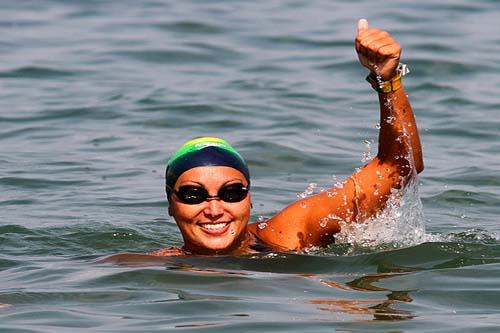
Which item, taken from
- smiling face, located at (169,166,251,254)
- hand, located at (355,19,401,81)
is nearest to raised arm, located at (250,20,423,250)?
hand, located at (355,19,401,81)

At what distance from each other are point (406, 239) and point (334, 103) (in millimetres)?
6273

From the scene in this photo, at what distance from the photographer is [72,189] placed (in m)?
11.1

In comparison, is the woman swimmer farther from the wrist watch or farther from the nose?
the wrist watch

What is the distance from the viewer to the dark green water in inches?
267

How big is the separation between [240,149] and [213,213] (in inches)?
191

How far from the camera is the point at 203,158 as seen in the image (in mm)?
7613

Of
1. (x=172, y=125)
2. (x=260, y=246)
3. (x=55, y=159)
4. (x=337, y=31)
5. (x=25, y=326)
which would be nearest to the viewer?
(x=25, y=326)

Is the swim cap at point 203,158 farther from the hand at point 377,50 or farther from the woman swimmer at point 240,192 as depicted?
the hand at point 377,50

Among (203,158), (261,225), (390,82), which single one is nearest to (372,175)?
(390,82)

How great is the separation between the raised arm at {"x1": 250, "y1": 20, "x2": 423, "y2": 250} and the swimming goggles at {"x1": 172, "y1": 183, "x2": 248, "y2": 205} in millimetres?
411

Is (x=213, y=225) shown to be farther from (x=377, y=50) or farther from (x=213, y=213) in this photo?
(x=377, y=50)

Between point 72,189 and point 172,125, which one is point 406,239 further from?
point 172,125

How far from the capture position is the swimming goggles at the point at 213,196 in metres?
7.54

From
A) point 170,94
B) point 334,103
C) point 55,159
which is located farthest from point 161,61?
point 55,159
